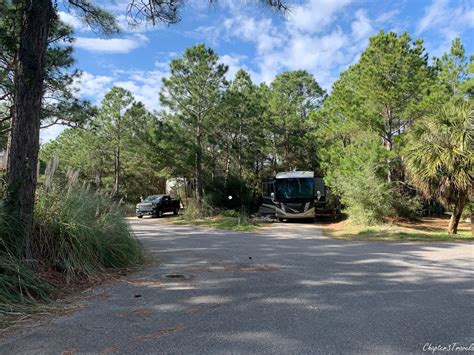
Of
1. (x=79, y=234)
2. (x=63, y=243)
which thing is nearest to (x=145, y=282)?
(x=79, y=234)

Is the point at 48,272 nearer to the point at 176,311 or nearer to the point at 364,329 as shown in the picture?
the point at 176,311

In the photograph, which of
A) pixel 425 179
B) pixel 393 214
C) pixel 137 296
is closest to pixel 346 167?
pixel 393 214

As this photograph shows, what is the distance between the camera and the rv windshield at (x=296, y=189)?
20.3 metres

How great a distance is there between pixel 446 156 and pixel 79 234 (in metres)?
12.2

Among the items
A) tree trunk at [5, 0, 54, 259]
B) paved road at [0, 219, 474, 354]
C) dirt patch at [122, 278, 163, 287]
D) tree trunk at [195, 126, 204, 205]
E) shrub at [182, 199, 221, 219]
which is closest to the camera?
paved road at [0, 219, 474, 354]

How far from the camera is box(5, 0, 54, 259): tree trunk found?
16.4 feet

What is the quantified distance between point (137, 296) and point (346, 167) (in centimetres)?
1441

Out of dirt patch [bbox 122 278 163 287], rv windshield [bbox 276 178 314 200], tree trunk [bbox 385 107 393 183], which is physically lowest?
dirt patch [bbox 122 278 163 287]

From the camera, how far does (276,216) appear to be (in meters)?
21.1

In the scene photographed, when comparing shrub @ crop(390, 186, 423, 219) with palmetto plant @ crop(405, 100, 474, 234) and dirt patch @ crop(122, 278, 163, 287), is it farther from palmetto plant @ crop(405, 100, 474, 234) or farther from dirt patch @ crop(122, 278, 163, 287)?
dirt patch @ crop(122, 278, 163, 287)

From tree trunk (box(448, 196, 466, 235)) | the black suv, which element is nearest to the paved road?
tree trunk (box(448, 196, 466, 235))

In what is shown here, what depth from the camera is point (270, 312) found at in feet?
13.5

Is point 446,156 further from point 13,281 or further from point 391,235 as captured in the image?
point 13,281

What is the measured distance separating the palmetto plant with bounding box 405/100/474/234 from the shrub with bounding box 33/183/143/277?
428 inches
